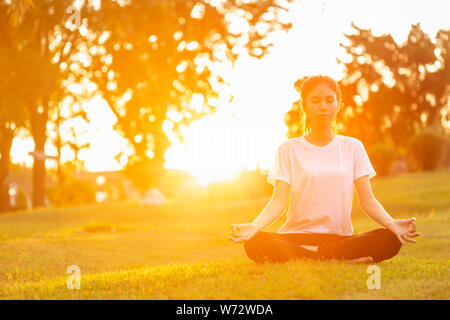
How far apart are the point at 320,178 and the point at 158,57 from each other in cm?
2152

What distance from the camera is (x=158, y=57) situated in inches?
1069

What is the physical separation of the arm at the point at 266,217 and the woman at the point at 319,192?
0.4 inches

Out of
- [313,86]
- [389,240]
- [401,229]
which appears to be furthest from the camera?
[313,86]

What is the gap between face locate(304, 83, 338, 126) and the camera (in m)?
6.63

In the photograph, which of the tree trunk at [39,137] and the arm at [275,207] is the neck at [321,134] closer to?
the arm at [275,207]

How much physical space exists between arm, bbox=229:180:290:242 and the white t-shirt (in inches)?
4.7

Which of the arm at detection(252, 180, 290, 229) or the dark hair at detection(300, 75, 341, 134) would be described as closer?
the arm at detection(252, 180, 290, 229)

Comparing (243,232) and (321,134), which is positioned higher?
(321,134)

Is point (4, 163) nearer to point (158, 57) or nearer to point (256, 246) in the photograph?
point (158, 57)

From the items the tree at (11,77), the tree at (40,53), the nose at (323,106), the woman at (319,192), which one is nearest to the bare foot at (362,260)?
the woman at (319,192)

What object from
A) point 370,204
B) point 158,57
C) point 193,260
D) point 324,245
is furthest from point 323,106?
point 158,57

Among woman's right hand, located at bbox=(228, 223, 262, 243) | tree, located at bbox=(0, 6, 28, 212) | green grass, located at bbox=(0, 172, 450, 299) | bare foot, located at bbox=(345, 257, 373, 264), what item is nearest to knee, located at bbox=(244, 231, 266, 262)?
green grass, located at bbox=(0, 172, 450, 299)

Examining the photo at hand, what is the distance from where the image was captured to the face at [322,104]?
21.7 ft

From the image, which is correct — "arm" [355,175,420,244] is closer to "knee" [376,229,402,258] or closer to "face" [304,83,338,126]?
"knee" [376,229,402,258]
